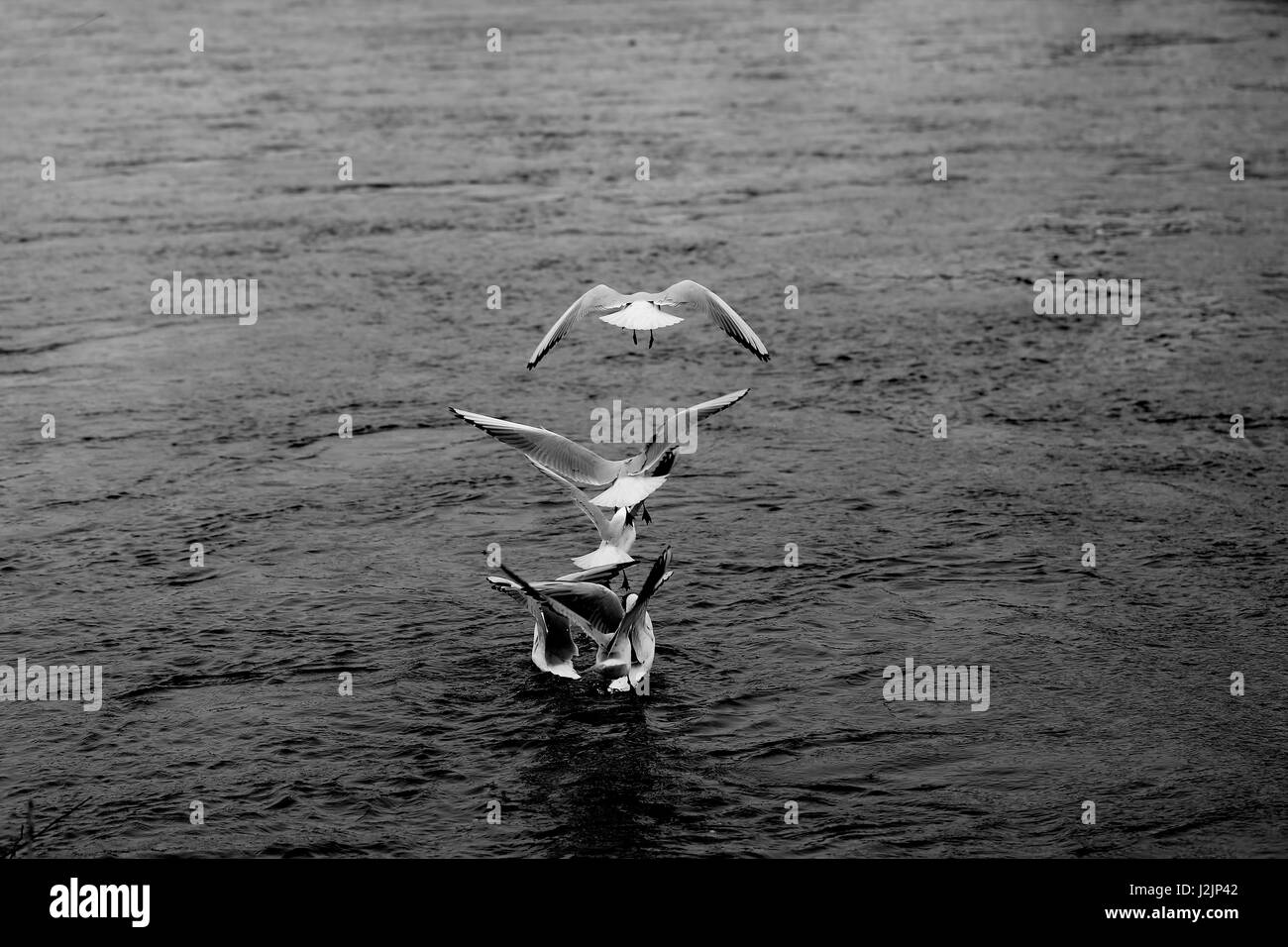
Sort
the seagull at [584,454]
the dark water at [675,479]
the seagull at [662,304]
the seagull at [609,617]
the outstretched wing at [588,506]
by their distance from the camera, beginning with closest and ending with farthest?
the dark water at [675,479] → the seagull at [662,304] → the seagull at [584,454] → the seagull at [609,617] → the outstretched wing at [588,506]

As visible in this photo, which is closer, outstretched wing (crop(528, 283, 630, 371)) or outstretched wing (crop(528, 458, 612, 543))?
outstretched wing (crop(528, 283, 630, 371))

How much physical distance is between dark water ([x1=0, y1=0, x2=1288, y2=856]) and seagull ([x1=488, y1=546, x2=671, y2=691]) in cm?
16

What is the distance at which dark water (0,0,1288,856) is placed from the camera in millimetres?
6043

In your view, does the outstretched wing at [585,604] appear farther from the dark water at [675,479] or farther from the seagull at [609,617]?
the dark water at [675,479]

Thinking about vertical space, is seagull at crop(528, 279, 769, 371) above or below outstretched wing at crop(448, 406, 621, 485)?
above

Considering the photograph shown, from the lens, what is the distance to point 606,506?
20.0 feet

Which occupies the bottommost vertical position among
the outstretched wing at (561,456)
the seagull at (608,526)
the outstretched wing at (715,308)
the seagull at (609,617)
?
the seagull at (609,617)

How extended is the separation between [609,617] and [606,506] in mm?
590

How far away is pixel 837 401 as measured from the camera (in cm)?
1039

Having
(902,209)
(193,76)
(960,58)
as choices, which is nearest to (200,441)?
(902,209)

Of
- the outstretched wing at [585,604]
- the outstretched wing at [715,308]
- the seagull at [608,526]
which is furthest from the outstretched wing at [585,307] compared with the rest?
the outstretched wing at [585,604]

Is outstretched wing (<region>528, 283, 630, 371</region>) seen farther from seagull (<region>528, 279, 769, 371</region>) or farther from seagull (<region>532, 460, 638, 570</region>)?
seagull (<region>532, 460, 638, 570</region>)

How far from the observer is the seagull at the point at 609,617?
6.35 metres

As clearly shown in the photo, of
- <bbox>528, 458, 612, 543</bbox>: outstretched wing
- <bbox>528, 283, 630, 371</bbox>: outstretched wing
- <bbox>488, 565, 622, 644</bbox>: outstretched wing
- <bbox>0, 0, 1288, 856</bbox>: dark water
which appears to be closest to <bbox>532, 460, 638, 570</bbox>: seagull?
<bbox>528, 458, 612, 543</bbox>: outstretched wing
